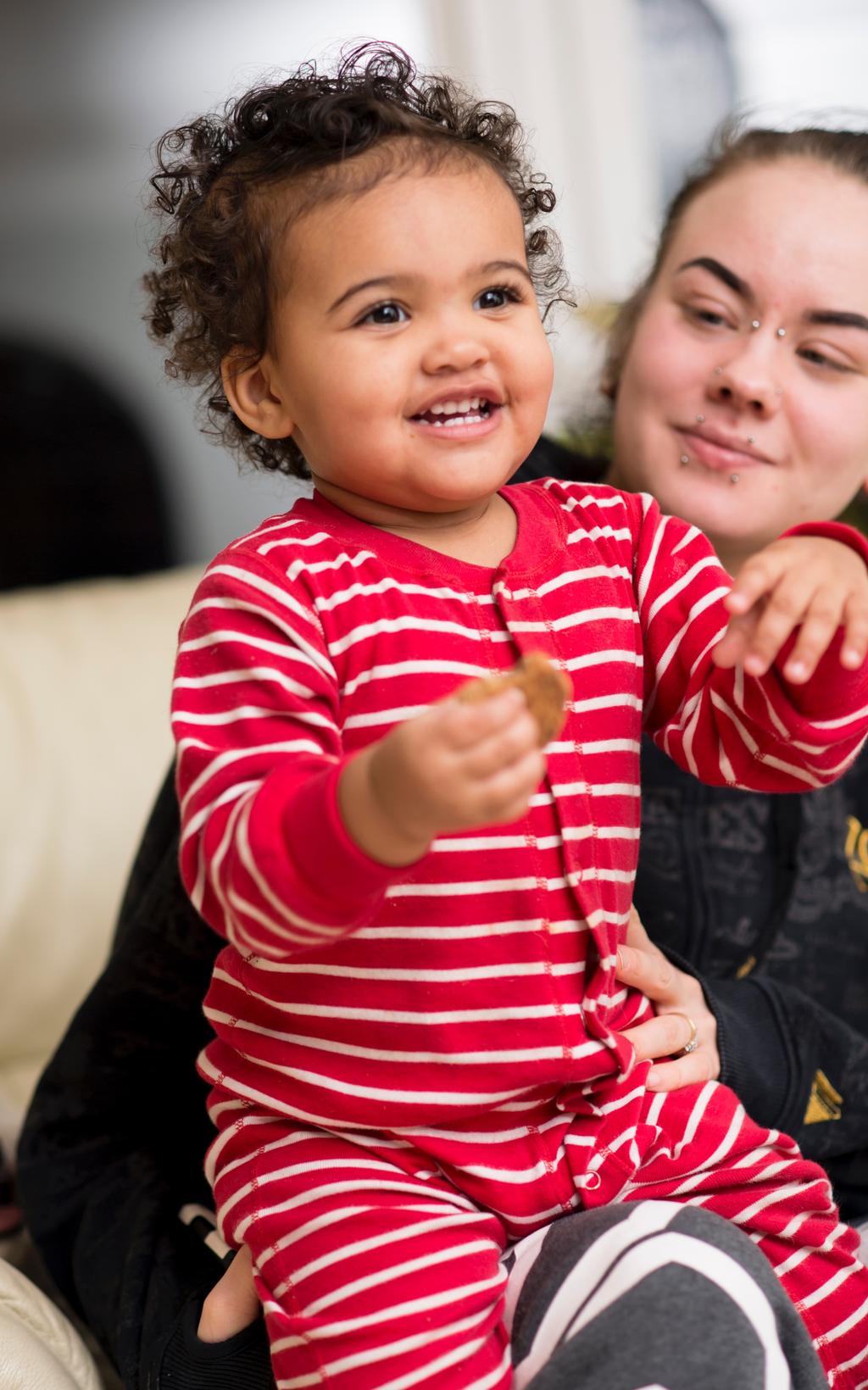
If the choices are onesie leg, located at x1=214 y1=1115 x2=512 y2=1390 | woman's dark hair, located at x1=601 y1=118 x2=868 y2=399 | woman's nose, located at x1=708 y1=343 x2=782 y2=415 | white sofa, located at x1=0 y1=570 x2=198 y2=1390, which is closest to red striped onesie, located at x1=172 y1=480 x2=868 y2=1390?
onesie leg, located at x1=214 y1=1115 x2=512 y2=1390

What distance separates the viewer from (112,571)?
2352mm

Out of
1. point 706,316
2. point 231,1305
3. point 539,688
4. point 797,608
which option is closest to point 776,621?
point 797,608

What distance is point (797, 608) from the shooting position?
0.71 meters

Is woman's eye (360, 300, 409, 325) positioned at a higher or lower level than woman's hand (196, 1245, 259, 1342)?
higher

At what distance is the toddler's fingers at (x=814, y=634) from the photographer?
70 cm

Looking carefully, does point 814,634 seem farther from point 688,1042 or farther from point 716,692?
point 688,1042

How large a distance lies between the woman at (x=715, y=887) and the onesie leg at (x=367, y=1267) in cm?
18

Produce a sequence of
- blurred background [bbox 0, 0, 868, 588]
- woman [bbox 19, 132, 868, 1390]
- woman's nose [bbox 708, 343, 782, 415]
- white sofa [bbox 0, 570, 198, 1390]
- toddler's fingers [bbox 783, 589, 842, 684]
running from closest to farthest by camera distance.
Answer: toddler's fingers [bbox 783, 589, 842, 684], woman [bbox 19, 132, 868, 1390], woman's nose [bbox 708, 343, 782, 415], white sofa [bbox 0, 570, 198, 1390], blurred background [bbox 0, 0, 868, 588]

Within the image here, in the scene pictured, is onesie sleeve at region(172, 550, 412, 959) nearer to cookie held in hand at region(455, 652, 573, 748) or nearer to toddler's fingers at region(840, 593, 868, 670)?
cookie held in hand at region(455, 652, 573, 748)

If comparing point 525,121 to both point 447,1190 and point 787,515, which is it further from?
point 447,1190

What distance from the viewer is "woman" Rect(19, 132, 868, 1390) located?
1020 millimetres

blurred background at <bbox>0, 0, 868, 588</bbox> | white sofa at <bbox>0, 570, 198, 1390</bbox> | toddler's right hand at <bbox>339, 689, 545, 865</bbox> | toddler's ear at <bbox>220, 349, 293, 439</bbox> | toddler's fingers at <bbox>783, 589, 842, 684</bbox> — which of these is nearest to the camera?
toddler's right hand at <bbox>339, 689, 545, 865</bbox>

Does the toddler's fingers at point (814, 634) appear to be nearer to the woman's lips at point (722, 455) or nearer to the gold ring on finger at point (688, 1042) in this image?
the gold ring on finger at point (688, 1042)

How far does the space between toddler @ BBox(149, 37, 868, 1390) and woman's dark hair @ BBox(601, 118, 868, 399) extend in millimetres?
543
